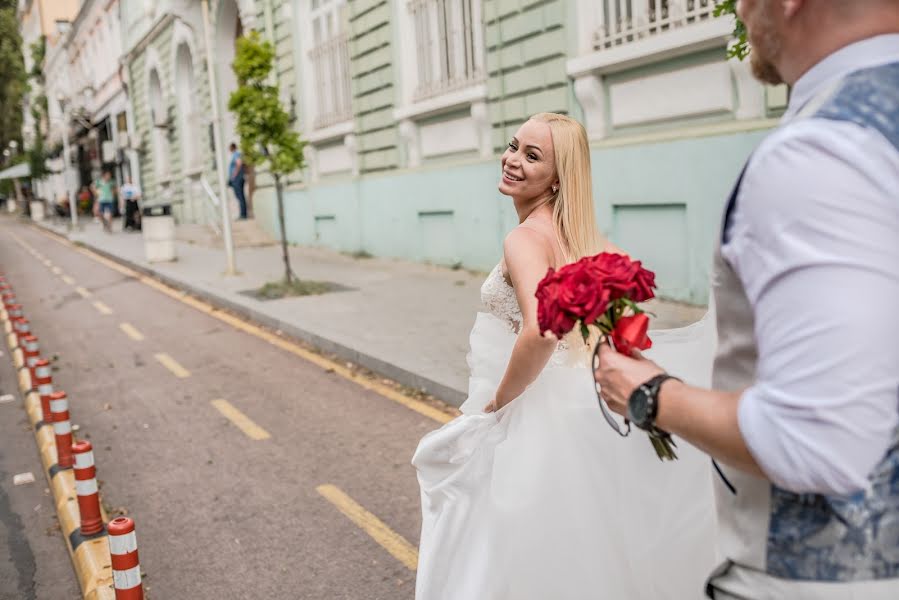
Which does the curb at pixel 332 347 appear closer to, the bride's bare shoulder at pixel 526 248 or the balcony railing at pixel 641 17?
the bride's bare shoulder at pixel 526 248

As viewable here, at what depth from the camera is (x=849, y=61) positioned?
3.69ft

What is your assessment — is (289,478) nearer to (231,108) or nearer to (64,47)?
(231,108)

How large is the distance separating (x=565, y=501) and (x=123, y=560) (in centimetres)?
179

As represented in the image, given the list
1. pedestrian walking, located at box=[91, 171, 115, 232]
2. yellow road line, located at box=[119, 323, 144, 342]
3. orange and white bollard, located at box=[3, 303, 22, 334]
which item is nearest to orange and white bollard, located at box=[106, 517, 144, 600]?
yellow road line, located at box=[119, 323, 144, 342]

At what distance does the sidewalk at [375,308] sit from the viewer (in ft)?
24.1

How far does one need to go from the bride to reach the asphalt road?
150 centimetres

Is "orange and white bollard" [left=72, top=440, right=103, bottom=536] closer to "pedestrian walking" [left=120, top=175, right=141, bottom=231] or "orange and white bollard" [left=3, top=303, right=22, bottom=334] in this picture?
"orange and white bollard" [left=3, top=303, right=22, bottom=334]

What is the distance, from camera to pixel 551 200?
2.73m

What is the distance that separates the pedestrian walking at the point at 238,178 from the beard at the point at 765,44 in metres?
21.8

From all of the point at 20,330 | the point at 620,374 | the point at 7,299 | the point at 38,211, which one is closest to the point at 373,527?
the point at 620,374

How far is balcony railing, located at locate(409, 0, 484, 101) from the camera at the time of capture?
12336 millimetres

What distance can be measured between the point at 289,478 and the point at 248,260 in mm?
12277

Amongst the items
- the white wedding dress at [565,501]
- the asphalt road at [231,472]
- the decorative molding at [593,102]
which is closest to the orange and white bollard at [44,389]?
the asphalt road at [231,472]

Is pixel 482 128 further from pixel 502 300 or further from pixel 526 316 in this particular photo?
pixel 526 316
